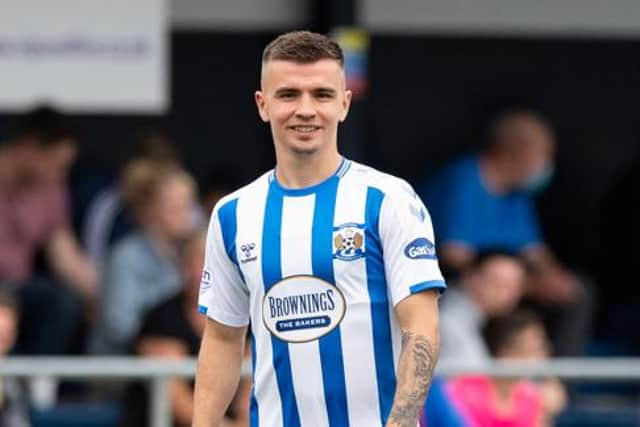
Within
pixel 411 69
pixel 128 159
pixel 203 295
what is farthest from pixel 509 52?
pixel 203 295

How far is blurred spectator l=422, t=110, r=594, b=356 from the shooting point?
9617 millimetres

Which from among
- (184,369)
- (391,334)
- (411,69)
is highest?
(411,69)

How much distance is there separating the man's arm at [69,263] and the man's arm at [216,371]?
3.88 m

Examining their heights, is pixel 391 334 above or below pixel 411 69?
below

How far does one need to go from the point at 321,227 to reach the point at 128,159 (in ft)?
14.3

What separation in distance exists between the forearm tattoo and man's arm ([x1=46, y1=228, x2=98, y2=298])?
4.42 metres

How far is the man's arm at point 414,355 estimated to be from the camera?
14.6ft

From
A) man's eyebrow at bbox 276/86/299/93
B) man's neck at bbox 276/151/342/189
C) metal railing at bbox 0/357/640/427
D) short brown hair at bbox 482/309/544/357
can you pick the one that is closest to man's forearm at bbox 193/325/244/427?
man's neck at bbox 276/151/342/189

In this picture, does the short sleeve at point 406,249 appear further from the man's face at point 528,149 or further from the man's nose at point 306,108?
the man's face at point 528,149

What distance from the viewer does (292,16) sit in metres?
10.1

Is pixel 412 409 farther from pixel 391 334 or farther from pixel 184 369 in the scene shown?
pixel 184 369

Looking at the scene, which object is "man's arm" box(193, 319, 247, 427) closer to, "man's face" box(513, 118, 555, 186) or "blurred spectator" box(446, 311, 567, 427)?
"blurred spectator" box(446, 311, 567, 427)

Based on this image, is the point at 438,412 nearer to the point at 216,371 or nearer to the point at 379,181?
the point at 216,371

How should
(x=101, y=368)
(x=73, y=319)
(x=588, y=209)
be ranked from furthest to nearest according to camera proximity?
(x=588, y=209) → (x=73, y=319) → (x=101, y=368)
